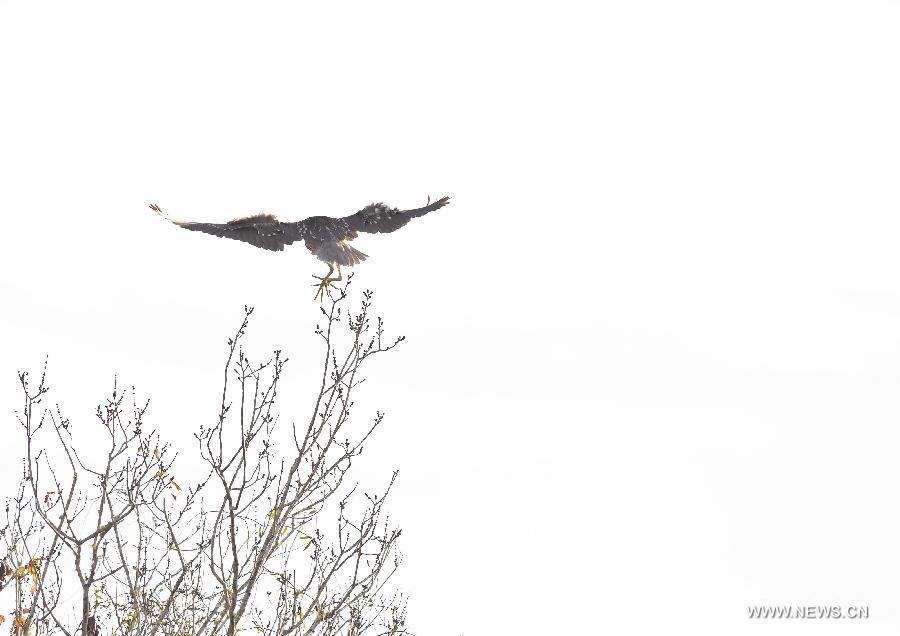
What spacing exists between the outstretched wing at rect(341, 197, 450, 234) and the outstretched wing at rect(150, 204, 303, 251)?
58 centimetres

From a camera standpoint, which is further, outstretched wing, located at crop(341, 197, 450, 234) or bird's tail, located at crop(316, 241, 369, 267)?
outstretched wing, located at crop(341, 197, 450, 234)

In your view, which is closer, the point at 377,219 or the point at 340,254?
the point at 340,254

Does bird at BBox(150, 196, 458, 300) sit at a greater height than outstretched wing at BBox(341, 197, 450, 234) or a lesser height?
lesser

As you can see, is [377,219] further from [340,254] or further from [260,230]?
[260,230]

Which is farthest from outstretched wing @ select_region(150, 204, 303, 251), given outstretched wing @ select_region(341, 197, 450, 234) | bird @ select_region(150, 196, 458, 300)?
outstretched wing @ select_region(341, 197, 450, 234)

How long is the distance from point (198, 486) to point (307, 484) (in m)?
1.28

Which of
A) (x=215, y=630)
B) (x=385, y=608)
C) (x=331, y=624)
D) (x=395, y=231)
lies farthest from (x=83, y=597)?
(x=395, y=231)

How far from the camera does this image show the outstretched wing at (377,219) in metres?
9.98

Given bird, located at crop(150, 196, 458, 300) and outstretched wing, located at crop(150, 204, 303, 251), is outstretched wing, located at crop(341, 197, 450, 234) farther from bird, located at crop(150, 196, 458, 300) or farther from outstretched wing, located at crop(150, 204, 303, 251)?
outstretched wing, located at crop(150, 204, 303, 251)

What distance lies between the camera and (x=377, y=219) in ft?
32.9

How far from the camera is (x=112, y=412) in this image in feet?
23.3

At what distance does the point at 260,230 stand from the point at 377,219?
3.82ft

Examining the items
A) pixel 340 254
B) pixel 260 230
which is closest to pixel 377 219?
pixel 340 254

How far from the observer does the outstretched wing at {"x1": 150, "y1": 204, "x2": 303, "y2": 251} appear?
376 inches
